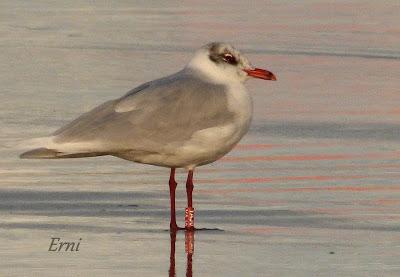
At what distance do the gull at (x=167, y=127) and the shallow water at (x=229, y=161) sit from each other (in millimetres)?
355

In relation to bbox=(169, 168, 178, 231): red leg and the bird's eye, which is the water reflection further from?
the bird's eye

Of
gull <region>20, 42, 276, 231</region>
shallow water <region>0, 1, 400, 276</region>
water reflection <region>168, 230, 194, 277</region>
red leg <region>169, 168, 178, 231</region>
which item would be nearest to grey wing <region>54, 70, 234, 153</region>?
gull <region>20, 42, 276, 231</region>

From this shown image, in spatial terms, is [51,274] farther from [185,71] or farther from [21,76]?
[21,76]

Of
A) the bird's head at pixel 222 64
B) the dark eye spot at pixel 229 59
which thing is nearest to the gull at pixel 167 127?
the bird's head at pixel 222 64

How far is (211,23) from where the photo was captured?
21.3 metres

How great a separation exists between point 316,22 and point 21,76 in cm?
562

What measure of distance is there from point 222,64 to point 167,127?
0.76 meters

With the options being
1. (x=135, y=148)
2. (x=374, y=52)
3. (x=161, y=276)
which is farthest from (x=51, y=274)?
(x=374, y=52)

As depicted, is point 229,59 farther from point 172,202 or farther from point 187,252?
point 187,252

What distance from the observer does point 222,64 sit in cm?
1102

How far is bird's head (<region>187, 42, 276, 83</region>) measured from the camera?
1097cm

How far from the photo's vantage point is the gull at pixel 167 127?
10164 millimetres

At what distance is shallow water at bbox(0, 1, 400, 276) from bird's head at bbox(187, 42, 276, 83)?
2.40 feet

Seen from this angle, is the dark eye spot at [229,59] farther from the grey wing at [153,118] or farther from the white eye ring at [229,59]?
the grey wing at [153,118]
